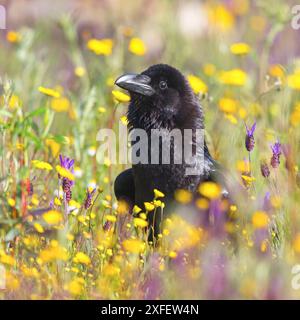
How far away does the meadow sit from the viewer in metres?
3.72

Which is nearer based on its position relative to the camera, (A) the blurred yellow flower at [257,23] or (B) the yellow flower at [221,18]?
(B) the yellow flower at [221,18]

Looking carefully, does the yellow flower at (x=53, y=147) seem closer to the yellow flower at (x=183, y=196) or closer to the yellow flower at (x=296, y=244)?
the yellow flower at (x=183, y=196)

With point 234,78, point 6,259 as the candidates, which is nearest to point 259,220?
point 6,259

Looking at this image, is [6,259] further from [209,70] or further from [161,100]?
[209,70]

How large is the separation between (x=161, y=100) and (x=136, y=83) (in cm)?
17

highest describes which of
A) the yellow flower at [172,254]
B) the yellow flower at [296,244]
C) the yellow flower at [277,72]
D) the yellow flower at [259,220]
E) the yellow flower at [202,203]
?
the yellow flower at [277,72]

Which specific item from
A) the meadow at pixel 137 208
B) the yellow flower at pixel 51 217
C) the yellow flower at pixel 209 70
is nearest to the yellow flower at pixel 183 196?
the meadow at pixel 137 208

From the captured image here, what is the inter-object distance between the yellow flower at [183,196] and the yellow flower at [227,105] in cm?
127

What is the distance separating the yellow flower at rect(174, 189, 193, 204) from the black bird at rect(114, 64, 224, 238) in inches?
1.4

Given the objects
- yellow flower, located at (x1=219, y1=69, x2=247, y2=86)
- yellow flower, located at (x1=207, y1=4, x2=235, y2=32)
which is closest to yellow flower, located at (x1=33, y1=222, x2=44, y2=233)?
yellow flower, located at (x1=219, y1=69, x2=247, y2=86)

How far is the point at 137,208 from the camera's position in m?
4.25

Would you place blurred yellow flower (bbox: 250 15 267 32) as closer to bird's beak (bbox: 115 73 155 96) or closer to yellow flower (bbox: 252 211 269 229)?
bird's beak (bbox: 115 73 155 96)

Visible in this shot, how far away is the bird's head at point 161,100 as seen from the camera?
16.2ft
